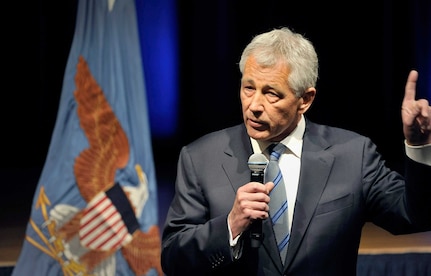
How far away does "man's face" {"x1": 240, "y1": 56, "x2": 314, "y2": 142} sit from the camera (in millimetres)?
2236

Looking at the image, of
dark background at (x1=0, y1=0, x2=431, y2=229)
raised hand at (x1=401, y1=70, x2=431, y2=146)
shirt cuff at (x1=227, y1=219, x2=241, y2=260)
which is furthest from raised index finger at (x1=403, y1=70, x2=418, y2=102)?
dark background at (x1=0, y1=0, x2=431, y2=229)

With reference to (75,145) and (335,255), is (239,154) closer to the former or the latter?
(335,255)

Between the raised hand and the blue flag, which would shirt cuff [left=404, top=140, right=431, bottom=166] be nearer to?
the raised hand

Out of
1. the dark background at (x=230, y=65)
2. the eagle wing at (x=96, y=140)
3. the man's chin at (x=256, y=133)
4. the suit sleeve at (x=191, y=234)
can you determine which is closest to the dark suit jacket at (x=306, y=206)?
the suit sleeve at (x=191, y=234)

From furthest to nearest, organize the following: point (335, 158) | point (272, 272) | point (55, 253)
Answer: point (55, 253), point (335, 158), point (272, 272)

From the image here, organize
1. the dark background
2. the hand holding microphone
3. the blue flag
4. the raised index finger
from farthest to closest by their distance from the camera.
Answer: the dark background < the blue flag < the raised index finger < the hand holding microphone

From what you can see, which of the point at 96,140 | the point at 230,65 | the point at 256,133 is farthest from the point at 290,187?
the point at 230,65

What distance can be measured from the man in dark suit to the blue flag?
73.5 inches

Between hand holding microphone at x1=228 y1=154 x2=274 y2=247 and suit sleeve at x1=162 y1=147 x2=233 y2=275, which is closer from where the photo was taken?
hand holding microphone at x1=228 y1=154 x2=274 y2=247

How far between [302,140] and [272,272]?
0.41 meters

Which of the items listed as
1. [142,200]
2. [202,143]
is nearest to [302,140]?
[202,143]

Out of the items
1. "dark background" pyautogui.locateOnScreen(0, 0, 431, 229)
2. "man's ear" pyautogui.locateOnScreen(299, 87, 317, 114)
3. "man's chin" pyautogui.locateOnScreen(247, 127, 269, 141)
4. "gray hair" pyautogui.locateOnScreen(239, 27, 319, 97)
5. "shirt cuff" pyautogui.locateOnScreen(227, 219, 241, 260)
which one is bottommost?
"dark background" pyautogui.locateOnScreen(0, 0, 431, 229)

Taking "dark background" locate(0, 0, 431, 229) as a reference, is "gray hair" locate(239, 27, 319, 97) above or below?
above

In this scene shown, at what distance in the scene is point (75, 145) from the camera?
13.6 ft
